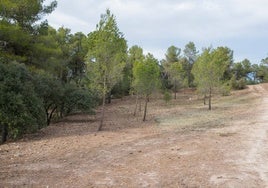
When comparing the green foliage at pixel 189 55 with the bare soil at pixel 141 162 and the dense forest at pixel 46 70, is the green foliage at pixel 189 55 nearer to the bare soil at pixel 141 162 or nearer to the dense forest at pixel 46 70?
the dense forest at pixel 46 70

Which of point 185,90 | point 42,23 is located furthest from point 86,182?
point 185,90

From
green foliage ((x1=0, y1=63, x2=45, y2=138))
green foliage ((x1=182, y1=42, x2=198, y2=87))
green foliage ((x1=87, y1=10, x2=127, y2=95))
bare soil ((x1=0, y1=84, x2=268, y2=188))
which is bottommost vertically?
bare soil ((x1=0, y1=84, x2=268, y2=188))

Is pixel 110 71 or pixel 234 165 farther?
pixel 110 71

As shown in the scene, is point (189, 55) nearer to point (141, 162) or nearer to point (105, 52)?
point (105, 52)

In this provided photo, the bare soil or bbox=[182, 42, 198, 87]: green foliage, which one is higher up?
bbox=[182, 42, 198, 87]: green foliage

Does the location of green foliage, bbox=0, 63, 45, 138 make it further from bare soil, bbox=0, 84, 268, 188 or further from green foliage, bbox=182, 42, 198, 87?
green foliage, bbox=182, 42, 198, 87

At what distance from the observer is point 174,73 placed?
49.3m

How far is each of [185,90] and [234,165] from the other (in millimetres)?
55666

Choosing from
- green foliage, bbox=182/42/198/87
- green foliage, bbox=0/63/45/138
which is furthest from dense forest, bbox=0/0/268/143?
green foliage, bbox=182/42/198/87

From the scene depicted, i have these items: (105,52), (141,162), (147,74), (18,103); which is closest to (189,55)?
(147,74)

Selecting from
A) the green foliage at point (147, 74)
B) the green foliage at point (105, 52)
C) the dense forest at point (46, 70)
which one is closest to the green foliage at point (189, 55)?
the dense forest at point (46, 70)

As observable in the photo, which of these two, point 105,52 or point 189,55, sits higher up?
point 189,55

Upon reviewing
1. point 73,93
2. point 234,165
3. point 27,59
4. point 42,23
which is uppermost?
point 42,23

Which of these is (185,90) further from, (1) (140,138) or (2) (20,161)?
(2) (20,161)
